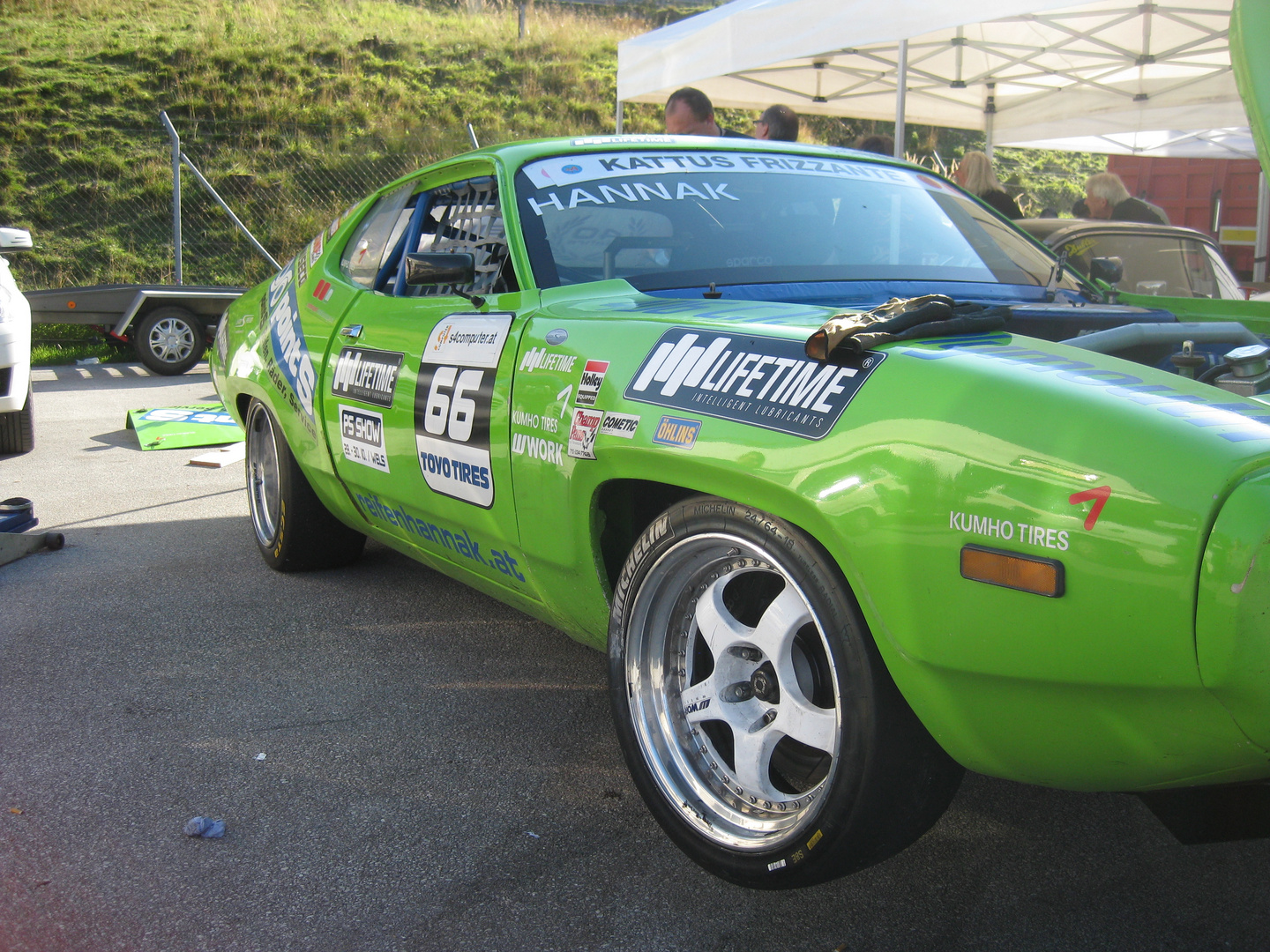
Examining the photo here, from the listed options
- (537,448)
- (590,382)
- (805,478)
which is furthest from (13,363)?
(805,478)

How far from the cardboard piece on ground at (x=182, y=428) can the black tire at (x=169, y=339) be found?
8.09ft

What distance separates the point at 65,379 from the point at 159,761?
8768mm

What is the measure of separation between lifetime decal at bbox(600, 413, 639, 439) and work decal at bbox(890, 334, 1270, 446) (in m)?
0.53

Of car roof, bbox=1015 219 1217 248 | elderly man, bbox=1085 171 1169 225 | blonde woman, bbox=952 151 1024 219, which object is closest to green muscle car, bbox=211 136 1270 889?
car roof, bbox=1015 219 1217 248

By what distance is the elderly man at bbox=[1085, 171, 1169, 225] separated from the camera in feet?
24.3

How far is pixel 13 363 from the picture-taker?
596 cm

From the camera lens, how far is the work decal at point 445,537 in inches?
104

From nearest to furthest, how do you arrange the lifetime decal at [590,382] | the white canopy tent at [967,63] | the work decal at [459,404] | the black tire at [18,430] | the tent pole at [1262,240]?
1. the lifetime decal at [590,382]
2. the work decal at [459,404]
3. the black tire at [18,430]
4. the white canopy tent at [967,63]
5. the tent pole at [1262,240]

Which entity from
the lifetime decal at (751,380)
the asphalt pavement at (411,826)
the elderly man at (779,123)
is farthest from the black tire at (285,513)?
the elderly man at (779,123)

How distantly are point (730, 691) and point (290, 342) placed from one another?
7.58 feet

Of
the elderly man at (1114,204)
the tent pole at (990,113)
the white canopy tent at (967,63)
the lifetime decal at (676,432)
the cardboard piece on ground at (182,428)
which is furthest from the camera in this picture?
the tent pole at (990,113)

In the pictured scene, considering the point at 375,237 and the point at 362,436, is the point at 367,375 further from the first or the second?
the point at 375,237

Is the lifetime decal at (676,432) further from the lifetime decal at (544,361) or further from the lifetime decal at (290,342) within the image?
the lifetime decal at (290,342)

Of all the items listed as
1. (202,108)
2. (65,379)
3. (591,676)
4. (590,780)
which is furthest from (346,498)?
(202,108)
